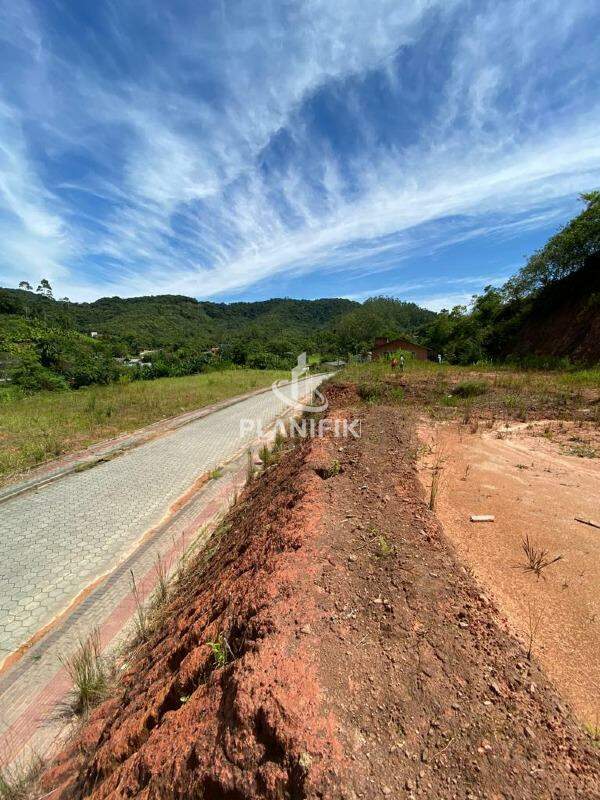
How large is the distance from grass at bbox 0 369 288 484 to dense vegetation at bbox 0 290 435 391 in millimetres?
3984

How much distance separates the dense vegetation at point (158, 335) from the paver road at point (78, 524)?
1731 centimetres

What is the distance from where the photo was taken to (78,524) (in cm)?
483

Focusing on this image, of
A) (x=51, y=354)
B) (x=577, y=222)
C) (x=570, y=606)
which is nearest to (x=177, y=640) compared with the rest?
(x=570, y=606)

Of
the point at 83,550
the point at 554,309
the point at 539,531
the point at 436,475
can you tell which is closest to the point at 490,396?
the point at 436,475

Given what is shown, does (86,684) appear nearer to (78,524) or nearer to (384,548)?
(384,548)

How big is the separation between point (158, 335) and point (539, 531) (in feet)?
231

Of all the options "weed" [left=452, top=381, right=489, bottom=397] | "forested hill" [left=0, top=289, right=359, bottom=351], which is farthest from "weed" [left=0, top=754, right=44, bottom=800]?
"forested hill" [left=0, top=289, right=359, bottom=351]

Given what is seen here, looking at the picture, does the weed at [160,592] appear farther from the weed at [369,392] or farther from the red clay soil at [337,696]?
the weed at [369,392]

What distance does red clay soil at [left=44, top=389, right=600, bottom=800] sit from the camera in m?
1.19

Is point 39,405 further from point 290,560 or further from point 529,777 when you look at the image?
point 529,777

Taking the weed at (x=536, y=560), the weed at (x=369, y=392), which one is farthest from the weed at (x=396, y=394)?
the weed at (x=536, y=560)

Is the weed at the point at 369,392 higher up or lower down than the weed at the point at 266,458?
higher up

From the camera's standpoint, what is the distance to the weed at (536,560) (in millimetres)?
2590

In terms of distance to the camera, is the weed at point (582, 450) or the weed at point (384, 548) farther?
the weed at point (582, 450)
